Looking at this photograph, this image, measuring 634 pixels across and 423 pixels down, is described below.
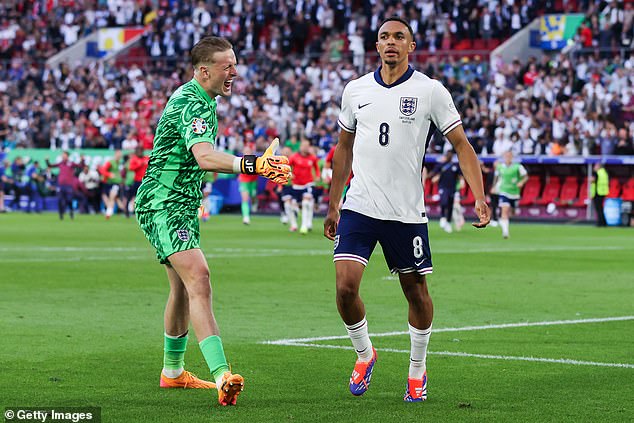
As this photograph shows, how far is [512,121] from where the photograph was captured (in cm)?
4119

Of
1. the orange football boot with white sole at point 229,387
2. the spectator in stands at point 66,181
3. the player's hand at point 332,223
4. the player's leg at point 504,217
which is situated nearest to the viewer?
the orange football boot with white sole at point 229,387

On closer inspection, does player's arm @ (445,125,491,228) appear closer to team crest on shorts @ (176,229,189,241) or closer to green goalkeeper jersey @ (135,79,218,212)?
green goalkeeper jersey @ (135,79,218,212)

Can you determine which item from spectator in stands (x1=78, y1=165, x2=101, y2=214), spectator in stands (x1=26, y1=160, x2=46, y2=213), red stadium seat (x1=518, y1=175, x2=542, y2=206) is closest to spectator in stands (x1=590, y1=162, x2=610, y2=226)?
red stadium seat (x1=518, y1=175, x2=542, y2=206)

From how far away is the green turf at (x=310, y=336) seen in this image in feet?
27.0

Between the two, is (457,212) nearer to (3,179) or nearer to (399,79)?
(3,179)

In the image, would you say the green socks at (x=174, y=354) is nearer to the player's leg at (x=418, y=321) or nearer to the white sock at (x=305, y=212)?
the player's leg at (x=418, y=321)

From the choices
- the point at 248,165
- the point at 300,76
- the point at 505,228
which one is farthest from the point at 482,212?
the point at 300,76

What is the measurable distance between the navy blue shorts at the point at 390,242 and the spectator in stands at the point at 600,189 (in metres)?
29.5

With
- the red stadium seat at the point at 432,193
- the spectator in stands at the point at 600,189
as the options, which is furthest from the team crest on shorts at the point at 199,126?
the red stadium seat at the point at 432,193

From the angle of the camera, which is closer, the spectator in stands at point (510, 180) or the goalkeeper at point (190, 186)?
the goalkeeper at point (190, 186)

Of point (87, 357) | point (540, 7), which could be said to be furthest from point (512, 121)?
point (87, 357)

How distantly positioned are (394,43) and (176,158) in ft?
5.29

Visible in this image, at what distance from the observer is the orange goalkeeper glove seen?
7.70 metres

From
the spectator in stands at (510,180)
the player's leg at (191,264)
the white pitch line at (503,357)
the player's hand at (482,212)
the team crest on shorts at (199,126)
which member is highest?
the team crest on shorts at (199,126)
